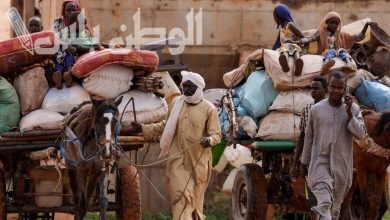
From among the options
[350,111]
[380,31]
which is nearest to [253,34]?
[380,31]

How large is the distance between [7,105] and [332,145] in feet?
12.5

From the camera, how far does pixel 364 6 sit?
20.7 metres

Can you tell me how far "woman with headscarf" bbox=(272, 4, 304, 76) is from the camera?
14555 mm

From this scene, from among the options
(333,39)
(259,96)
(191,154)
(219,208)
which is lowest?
(219,208)

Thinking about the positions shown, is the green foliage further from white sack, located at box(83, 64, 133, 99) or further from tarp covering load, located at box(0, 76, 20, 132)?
tarp covering load, located at box(0, 76, 20, 132)

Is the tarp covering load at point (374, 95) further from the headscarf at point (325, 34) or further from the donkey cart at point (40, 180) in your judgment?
the donkey cart at point (40, 180)

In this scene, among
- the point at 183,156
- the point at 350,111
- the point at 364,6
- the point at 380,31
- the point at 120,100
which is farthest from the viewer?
the point at 364,6

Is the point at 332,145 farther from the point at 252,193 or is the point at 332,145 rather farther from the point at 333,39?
the point at 333,39

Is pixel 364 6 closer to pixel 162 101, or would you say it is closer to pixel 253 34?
pixel 253 34

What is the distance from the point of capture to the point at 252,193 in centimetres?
1511

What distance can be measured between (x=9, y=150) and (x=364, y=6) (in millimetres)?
8407

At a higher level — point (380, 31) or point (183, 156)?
point (380, 31)

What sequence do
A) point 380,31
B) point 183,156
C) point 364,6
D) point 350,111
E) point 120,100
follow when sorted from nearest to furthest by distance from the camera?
point 350,111 < point 120,100 < point 183,156 < point 380,31 < point 364,6

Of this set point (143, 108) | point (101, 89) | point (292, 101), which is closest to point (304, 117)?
point (292, 101)
